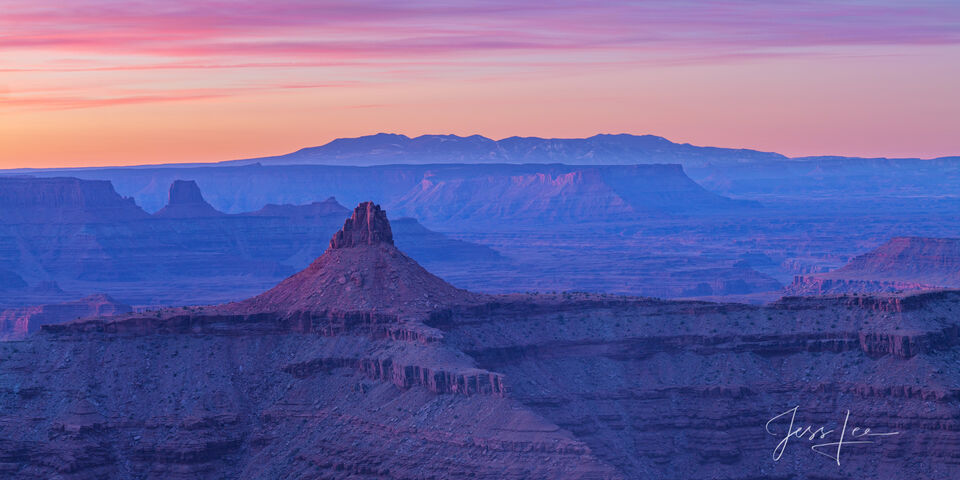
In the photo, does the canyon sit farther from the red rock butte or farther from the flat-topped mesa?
the flat-topped mesa

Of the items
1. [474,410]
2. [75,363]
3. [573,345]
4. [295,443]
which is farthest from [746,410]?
[75,363]

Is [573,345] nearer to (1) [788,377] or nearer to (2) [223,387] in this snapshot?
(1) [788,377]

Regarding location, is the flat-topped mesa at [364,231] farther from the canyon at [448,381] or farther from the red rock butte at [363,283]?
the canyon at [448,381]
